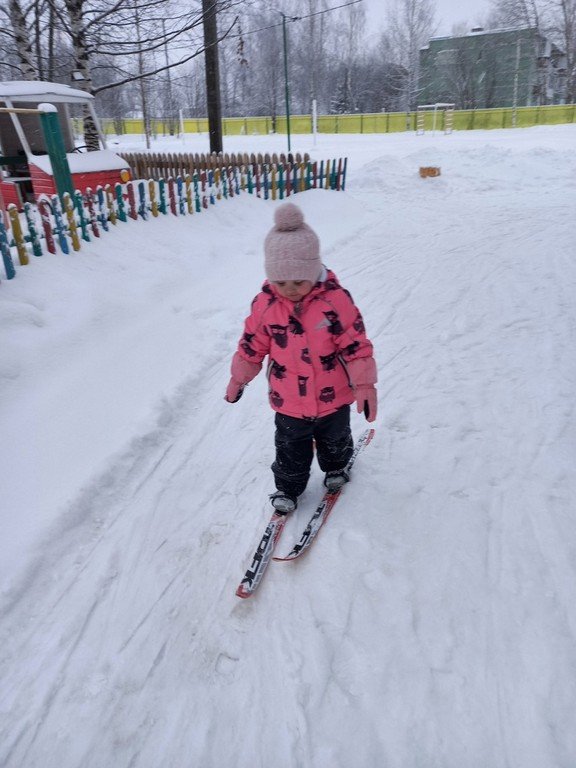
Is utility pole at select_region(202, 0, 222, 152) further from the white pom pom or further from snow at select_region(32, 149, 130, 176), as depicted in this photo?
the white pom pom

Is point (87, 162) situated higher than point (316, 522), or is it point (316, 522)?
point (87, 162)

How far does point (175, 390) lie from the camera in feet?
13.6

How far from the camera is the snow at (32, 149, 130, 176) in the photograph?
859 centimetres

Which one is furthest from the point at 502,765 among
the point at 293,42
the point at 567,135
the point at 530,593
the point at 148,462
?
the point at 293,42

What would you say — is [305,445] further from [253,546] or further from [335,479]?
[253,546]

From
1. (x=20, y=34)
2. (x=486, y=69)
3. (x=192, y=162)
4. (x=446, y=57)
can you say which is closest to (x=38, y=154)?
(x=192, y=162)

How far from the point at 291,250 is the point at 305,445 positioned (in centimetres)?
104

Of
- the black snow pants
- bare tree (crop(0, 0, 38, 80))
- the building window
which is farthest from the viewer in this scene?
the building window

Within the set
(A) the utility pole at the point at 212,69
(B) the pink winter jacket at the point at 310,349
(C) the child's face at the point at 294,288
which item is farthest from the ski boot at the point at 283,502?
(A) the utility pole at the point at 212,69

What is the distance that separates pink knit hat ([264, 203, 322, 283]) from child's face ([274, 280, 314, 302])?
2cm

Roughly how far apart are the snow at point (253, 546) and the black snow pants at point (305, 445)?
0.21 m

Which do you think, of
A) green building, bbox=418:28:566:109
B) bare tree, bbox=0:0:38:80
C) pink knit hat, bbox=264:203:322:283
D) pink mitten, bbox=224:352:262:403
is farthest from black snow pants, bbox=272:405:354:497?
green building, bbox=418:28:566:109

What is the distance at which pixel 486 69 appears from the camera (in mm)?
42094

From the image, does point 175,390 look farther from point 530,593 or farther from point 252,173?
point 252,173
